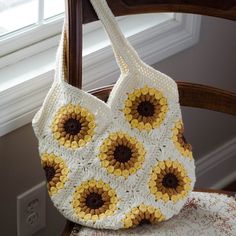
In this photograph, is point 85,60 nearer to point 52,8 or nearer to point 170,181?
point 52,8

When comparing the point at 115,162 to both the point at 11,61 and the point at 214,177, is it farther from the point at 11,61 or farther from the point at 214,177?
the point at 214,177

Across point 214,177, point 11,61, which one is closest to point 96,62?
point 11,61

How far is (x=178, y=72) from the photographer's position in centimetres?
164

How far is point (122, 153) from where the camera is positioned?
114cm

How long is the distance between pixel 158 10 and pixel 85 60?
0.23m

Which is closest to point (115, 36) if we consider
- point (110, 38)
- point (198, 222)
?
point (110, 38)

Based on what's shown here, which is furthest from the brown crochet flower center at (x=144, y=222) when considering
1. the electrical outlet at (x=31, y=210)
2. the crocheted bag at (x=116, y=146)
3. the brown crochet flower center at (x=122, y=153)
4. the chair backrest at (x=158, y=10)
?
the electrical outlet at (x=31, y=210)

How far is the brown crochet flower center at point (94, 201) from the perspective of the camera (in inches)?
44.9

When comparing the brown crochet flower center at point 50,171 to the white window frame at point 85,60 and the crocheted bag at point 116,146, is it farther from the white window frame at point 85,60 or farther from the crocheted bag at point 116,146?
the white window frame at point 85,60

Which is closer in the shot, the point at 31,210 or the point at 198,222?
the point at 198,222

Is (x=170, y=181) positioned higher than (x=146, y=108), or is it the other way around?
(x=146, y=108)

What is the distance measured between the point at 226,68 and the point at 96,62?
51 cm

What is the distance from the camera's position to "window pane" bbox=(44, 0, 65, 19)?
139 centimetres

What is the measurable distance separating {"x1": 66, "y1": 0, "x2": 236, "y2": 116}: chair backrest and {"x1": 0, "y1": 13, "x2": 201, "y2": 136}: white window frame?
17 centimetres
